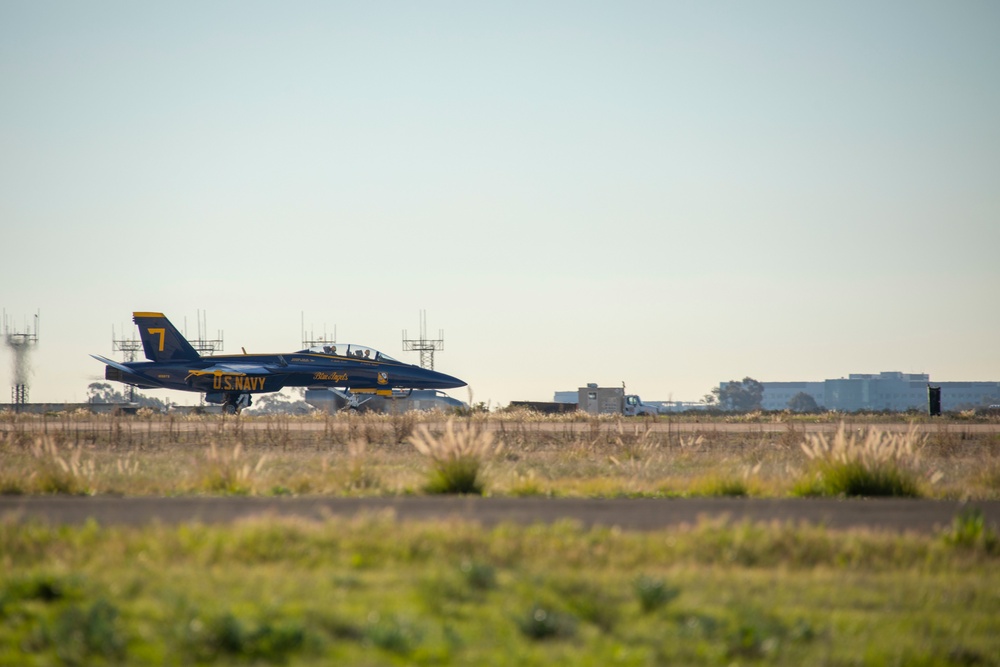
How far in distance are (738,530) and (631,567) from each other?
1.90m

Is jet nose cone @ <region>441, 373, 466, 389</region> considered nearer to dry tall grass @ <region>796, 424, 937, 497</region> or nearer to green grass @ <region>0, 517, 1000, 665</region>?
dry tall grass @ <region>796, 424, 937, 497</region>

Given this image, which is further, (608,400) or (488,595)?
(608,400)

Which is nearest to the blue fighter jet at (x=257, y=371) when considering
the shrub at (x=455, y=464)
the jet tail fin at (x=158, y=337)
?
the jet tail fin at (x=158, y=337)

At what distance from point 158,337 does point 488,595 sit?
47.0 metres

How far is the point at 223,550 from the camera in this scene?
394 inches

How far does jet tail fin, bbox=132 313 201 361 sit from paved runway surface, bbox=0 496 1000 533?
38255mm

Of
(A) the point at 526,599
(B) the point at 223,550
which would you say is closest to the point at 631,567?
(A) the point at 526,599

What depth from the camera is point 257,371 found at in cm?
5125

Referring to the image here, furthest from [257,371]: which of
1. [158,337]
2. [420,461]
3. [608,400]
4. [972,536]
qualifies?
[972,536]

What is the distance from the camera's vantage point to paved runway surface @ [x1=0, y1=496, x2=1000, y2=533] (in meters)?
12.8

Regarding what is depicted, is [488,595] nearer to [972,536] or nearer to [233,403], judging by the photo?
[972,536]

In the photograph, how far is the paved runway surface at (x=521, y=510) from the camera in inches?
503

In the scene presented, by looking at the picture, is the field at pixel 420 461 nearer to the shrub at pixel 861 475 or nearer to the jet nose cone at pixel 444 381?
the shrub at pixel 861 475

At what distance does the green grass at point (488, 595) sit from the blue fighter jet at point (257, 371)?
Answer: 3941 centimetres
